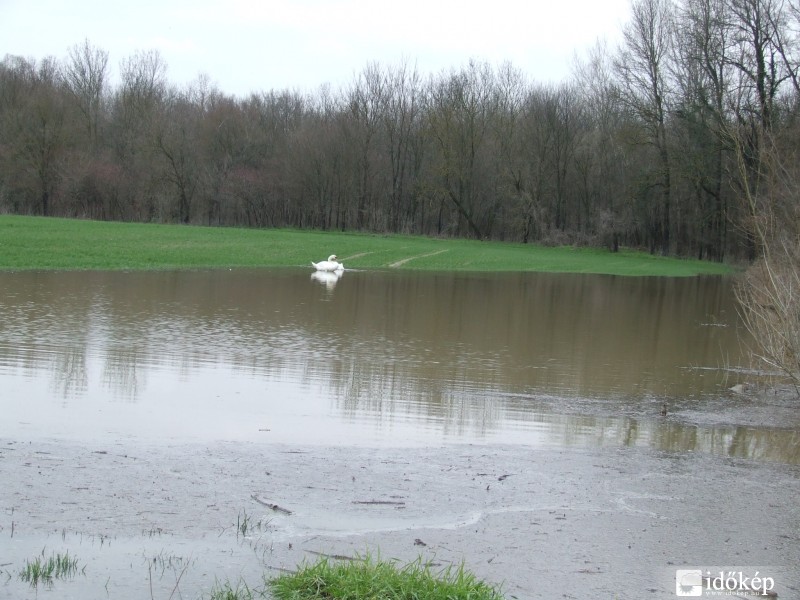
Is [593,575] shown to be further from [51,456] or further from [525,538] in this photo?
[51,456]

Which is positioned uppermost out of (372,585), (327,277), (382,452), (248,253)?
(248,253)

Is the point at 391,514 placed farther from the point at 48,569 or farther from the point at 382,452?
the point at 48,569

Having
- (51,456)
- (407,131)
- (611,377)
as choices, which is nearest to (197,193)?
(407,131)

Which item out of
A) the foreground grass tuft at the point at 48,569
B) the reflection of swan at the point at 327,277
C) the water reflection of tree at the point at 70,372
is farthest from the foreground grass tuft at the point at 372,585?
the reflection of swan at the point at 327,277

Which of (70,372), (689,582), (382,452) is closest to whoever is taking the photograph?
(689,582)

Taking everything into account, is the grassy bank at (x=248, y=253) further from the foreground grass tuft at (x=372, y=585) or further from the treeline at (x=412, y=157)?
the foreground grass tuft at (x=372, y=585)

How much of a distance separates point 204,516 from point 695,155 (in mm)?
49482

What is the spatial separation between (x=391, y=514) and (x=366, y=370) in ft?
22.6

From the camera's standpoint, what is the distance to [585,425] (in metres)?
10.3

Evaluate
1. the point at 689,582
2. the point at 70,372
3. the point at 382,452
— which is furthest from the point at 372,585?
the point at 70,372

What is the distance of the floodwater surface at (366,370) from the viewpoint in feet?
31.9

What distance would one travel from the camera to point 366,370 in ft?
44.4

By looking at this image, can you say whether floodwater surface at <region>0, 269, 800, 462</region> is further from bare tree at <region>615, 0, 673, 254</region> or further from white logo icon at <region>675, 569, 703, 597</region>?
bare tree at <region>615, 0, 673, 254</region>

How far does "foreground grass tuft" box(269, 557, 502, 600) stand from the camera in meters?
4.73
